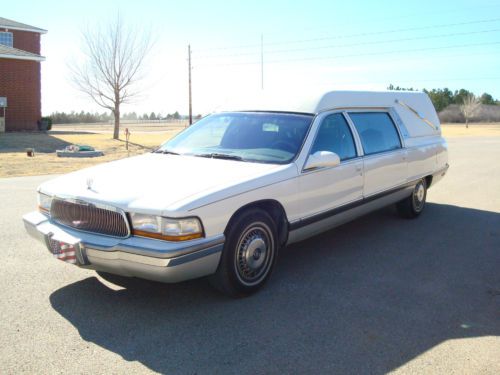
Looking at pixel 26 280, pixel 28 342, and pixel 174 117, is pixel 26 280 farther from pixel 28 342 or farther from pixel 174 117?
pixel 174 117

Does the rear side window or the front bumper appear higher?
the rear side window

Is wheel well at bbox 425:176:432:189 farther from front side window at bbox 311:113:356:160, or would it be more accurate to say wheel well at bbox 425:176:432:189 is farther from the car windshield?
the car windshield

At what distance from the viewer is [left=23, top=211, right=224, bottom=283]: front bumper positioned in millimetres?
3633

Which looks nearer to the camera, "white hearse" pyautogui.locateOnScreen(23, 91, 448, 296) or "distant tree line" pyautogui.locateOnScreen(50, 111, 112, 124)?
"white hearse" pyautogui.locateOnScreen(23, 91, 448, 296)

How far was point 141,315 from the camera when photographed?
3.89 m

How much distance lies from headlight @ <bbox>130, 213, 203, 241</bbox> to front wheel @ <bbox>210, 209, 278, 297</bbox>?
39 cm

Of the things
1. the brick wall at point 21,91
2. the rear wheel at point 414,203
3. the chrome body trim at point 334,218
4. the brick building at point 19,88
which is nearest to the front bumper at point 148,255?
the chrome body trim at point 334,218

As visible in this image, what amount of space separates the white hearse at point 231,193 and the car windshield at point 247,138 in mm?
13

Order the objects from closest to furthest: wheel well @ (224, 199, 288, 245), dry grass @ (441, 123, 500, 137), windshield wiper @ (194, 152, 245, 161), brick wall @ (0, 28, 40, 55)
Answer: wheel well @ (224, 199, 288, 245) → windshield wiper @ (194, 152, 245, 161) → brick wall @ (0, 28, 40, 55) → dry grass @ (441, 123, 500, 137)

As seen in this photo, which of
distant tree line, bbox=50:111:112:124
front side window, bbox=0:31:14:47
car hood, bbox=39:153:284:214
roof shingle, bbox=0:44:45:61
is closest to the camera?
car hood, bbox=39:153:284:214

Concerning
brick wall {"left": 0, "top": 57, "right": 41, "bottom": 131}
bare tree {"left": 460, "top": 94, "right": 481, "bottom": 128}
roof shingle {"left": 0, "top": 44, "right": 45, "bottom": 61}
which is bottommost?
brick wall {"left": 0, "top": 57, "right": 41, "bottom": 131}

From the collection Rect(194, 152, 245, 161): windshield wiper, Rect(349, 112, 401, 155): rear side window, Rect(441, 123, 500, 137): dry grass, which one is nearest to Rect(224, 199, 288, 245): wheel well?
Rect(194, 152, 245, 161): windshield wiper

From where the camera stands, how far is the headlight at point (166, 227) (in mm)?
3666

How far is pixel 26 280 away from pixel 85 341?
149 cm
